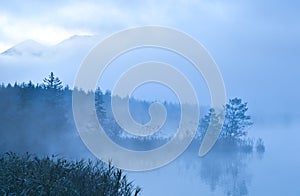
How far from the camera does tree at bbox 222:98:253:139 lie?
1961cm

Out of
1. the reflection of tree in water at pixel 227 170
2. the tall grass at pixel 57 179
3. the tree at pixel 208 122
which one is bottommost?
the tall grass at pixel 57 179

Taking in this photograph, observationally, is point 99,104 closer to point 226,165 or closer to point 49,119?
point 49,119

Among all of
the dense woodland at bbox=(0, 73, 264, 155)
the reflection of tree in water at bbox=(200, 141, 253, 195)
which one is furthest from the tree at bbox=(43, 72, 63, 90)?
the reflection of tree in water at bbox=(200, 141, 253, 195)

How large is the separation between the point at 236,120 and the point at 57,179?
17743 millimetres

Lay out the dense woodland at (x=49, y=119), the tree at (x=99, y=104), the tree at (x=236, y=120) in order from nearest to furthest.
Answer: the dense woodland at (x=49, y=119) → the tree at (x=99, y=104) → the tree at (x=236, y=120)

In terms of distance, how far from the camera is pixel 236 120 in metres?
20.3

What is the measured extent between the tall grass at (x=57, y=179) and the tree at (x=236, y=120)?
16.0 meters

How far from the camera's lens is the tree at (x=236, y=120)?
19.6 meters

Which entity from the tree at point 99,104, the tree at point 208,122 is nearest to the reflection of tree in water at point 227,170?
the tree at point 208,122

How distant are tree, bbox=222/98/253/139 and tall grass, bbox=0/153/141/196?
16016mm

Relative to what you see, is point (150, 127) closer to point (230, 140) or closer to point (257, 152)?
point (230, 140)

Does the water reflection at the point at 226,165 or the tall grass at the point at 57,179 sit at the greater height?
the water reflection at the point at 226,165

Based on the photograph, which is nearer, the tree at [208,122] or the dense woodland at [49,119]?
the dense woodland at [49,119]

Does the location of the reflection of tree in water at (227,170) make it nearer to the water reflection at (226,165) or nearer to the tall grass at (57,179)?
the water reflection at (226,165)
